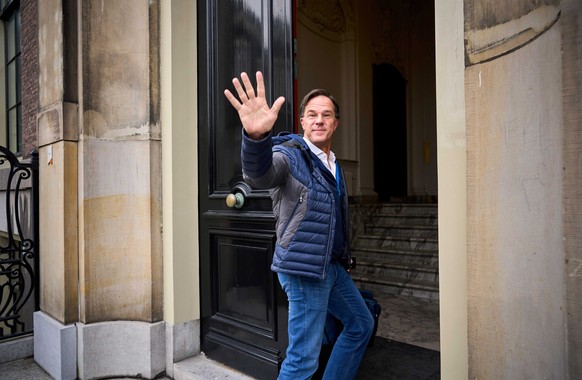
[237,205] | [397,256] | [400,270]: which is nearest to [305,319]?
Answer: [237,205]

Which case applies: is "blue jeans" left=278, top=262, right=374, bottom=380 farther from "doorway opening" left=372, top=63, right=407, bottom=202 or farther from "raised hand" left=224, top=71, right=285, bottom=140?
"doorway opening" left=372, top=63, right=407, bottom=202

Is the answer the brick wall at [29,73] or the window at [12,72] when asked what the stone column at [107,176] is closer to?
the brick wall at [29,73]

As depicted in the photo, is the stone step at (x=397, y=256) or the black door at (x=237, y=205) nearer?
the black door at (x=237, y=205)

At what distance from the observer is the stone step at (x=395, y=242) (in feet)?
19.9

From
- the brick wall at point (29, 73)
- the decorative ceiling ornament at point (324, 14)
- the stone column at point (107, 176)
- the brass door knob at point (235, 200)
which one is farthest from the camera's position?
the decorative ceiling ornament at point (324, 14)

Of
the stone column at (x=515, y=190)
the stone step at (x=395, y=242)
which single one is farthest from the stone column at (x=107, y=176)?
the stone step at (x=395, y=242)

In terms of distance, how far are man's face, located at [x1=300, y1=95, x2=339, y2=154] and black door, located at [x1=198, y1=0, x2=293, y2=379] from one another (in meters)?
0.65

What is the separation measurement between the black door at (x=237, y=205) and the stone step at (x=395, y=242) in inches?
146

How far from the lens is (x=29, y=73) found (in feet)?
21.7

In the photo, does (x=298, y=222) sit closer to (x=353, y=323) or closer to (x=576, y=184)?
(x=353, y=323)

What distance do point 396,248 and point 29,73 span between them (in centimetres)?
677

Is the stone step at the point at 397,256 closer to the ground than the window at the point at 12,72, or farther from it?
closer to the ground

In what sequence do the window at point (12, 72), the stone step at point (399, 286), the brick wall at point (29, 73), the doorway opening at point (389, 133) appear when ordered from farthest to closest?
the doorway opening at point (389, 133), the window at point (12, 72), the brick wall at point (29, 73), the stone step at point (399, 286)

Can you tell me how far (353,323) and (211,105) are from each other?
2.19 metres
